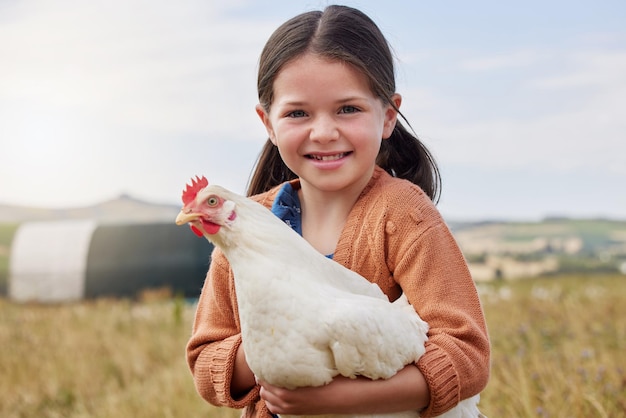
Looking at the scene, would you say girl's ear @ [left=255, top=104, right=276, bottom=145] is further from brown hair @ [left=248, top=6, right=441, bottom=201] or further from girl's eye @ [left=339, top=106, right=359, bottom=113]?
girl's eye @ [left=339, top=106, right=359, bottom=113]

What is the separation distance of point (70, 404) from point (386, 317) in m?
3.88

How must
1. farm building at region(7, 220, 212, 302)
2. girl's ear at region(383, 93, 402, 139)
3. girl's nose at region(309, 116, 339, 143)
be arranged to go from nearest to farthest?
girl's nose at region(309, 116, 339, 143)
girl's ear at region(383, 93, 402, 139)
farm building at region(7, 220, 212, 302)

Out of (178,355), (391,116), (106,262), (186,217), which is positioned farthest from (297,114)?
(106,262)

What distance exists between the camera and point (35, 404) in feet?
16.0

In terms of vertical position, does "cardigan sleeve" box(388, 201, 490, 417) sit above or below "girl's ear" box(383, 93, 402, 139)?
below

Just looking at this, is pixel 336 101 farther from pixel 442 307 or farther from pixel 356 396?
pixel 356 396

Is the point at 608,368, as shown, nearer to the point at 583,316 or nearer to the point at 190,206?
the point at 583,316

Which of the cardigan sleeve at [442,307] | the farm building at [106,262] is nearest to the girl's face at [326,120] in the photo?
the cardigan sleeve at [442,307]

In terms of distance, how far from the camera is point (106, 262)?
7973 millimetres

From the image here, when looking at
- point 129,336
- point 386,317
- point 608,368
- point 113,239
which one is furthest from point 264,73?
point 113,239

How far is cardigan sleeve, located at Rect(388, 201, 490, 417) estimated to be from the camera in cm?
182

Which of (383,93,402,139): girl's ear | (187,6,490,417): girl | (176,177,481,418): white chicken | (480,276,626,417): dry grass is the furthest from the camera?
(480,276,626,417): dry grass

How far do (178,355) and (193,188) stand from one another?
4179 millimetres

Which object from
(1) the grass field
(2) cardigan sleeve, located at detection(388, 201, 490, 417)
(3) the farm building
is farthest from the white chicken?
(3) the farm building
